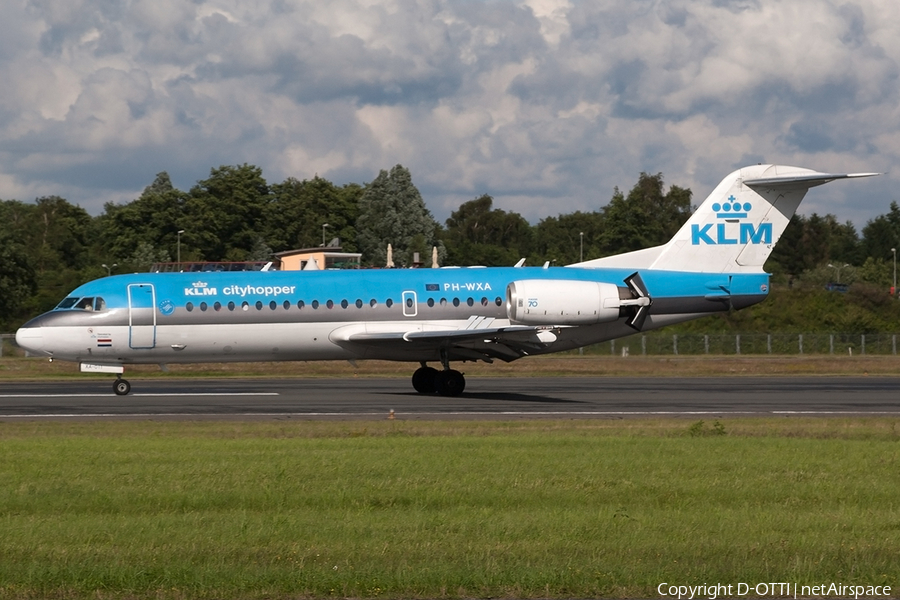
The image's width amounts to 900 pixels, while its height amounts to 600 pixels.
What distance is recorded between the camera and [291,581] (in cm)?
852

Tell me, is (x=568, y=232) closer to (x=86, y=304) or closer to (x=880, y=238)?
(x=880, y=238)

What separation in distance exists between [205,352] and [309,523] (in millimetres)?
19946

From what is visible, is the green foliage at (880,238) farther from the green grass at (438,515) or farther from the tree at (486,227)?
the green grass at (438,515)

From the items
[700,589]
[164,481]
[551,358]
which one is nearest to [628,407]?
[164,481]

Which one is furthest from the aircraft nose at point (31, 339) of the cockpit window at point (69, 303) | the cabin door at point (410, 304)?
the cabin door at point (410, 304)

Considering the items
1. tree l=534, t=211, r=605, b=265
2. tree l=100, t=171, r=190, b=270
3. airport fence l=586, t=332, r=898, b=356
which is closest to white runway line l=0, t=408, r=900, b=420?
airport fence l=586, t=332, r=898, b=356

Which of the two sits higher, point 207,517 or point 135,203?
point 135,203

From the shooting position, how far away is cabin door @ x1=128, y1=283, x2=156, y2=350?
95.7 ft

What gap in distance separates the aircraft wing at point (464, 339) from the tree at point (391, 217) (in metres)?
74.2

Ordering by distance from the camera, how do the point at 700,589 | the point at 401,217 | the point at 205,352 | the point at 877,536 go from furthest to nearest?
the point at 401,217 → the point at 205,352 → the point at 877,536 → the point at 700,589

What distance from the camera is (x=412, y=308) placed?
30.5m

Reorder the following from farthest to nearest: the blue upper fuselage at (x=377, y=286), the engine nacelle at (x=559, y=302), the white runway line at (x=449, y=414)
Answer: the blue upper fuselage at (x=377, y=286)
the engine nacelle at (x=559, y=302)
the white runway line at (x=449, y=414)

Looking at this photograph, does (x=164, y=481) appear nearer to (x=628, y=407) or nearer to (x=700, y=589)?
(x=700, y=589)

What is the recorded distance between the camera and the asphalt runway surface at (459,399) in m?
24.3
